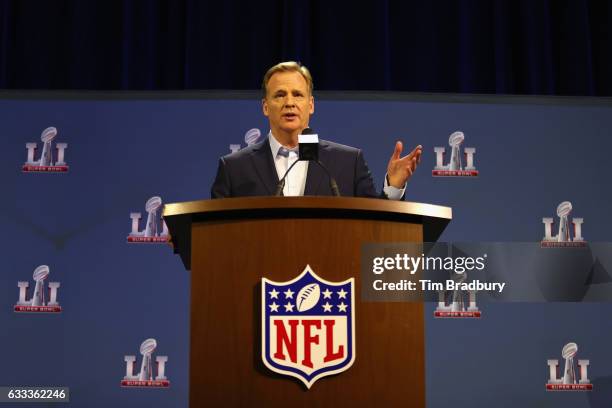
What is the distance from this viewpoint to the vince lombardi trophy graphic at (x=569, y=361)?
336cm

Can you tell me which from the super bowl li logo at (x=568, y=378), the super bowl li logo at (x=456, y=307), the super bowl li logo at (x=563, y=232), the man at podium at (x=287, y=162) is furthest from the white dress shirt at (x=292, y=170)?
the super bowl li logo at (x=568, y=378)

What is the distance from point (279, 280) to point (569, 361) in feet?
8.06

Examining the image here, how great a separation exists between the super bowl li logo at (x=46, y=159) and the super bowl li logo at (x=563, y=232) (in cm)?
246

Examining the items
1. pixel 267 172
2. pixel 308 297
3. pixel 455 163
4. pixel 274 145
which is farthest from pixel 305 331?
pixel 455 163

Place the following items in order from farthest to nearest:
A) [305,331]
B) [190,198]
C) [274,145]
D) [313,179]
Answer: [190,198] → [274,145] → [313,179] → [305,331]

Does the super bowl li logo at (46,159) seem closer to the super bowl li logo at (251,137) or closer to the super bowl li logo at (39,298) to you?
the super bowl li logo at (39,298)

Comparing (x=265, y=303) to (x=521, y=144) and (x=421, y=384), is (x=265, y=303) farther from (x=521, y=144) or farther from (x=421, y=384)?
(x=521, y=144)

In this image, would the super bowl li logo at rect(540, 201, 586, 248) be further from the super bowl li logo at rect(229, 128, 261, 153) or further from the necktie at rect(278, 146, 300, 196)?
the necktie at rect(278, 146, 300, 196)

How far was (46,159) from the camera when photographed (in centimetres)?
351

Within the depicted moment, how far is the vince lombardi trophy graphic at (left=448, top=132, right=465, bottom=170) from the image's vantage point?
3549 mm

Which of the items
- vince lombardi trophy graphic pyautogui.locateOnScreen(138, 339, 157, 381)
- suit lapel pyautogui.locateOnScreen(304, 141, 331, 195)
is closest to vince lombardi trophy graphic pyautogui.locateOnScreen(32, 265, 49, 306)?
vince lombardi trophy graphic pyautogui.locateOnScreen(138, 339, 157, 381)

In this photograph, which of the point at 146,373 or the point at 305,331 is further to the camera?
the point at 146,373

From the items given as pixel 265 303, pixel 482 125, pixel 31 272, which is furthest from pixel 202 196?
pixel 265 303

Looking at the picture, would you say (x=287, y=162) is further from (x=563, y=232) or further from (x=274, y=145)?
(x=563, y=232)
